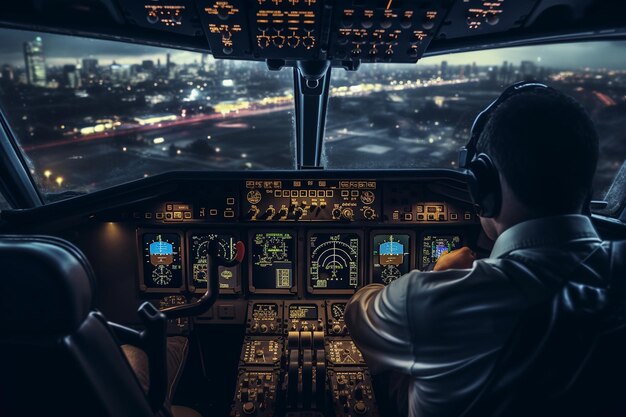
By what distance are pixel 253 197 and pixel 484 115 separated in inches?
57.8

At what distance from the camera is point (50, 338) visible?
3.28ft

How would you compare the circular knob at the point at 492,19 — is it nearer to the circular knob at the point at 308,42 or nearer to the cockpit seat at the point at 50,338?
the circular knob at the point at 308,42

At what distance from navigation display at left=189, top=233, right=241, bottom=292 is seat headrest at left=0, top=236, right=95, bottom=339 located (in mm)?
1558

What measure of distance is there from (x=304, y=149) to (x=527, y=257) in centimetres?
244

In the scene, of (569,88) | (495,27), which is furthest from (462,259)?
(569,88)

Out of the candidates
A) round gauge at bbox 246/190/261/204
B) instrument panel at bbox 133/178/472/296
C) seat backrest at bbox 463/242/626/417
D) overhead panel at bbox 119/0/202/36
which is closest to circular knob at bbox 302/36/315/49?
overhead panel at bbox 119/0/202/36

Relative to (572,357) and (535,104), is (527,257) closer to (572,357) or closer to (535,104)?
(572,357)

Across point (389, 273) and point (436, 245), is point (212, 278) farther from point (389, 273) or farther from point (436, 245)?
point (436, 245)

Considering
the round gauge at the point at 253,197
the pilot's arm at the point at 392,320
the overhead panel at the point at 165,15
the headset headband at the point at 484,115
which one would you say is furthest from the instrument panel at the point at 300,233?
the pilot's arm at the point at 392,320

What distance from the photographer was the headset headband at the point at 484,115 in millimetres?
1159

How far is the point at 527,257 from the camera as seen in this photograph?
3.16ft

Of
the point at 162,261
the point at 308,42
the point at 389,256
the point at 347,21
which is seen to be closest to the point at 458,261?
the point at 347,21

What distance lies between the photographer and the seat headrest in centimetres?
97

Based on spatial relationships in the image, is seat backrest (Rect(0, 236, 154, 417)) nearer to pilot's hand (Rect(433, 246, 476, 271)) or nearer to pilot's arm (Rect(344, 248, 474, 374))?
pilot's arm (Rect(344, 248, 474, 374))
